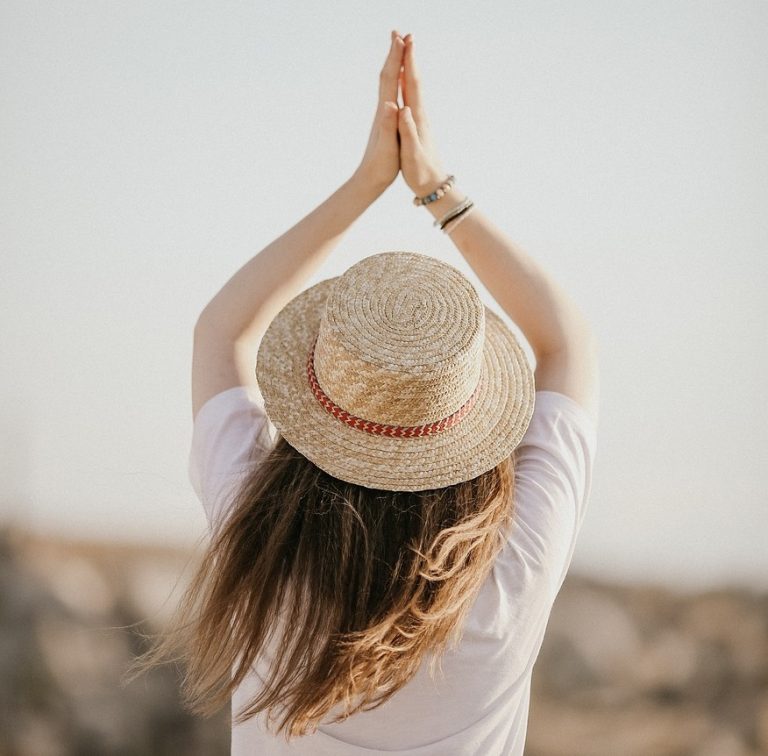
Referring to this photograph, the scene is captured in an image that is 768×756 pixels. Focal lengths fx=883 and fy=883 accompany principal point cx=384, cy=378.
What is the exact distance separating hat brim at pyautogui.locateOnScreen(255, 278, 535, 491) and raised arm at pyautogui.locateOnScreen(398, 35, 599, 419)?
62 mm

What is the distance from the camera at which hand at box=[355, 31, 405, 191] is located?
123cm

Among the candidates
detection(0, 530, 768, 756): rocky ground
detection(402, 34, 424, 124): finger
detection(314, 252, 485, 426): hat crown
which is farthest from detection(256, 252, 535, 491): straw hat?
detection(0, 530, 768, 756): rocky ground

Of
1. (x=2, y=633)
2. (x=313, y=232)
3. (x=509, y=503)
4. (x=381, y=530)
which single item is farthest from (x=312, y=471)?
(x=2, y=633)

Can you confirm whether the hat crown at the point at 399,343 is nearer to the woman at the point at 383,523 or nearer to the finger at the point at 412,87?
the woman at the point at 383,523

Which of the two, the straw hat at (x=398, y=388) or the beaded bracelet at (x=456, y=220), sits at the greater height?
the beaded bracelet at (x=456, y=220)

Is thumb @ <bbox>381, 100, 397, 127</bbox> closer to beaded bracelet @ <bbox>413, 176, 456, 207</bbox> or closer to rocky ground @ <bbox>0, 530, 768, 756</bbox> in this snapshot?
beaded bracelet @ <bbox>413, 176, 456, 207</bbox>

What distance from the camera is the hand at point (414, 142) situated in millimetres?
1222

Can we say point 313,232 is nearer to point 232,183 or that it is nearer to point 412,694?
point 412,694

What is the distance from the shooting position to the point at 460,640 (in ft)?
3.09

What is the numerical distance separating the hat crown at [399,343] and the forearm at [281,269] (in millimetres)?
224

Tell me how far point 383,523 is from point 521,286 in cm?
42

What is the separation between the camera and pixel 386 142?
4.04ft

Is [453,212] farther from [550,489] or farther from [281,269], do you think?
[550,489]

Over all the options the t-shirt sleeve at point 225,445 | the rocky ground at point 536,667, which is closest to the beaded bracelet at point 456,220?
the t-shirt sleeve at point 225,445
